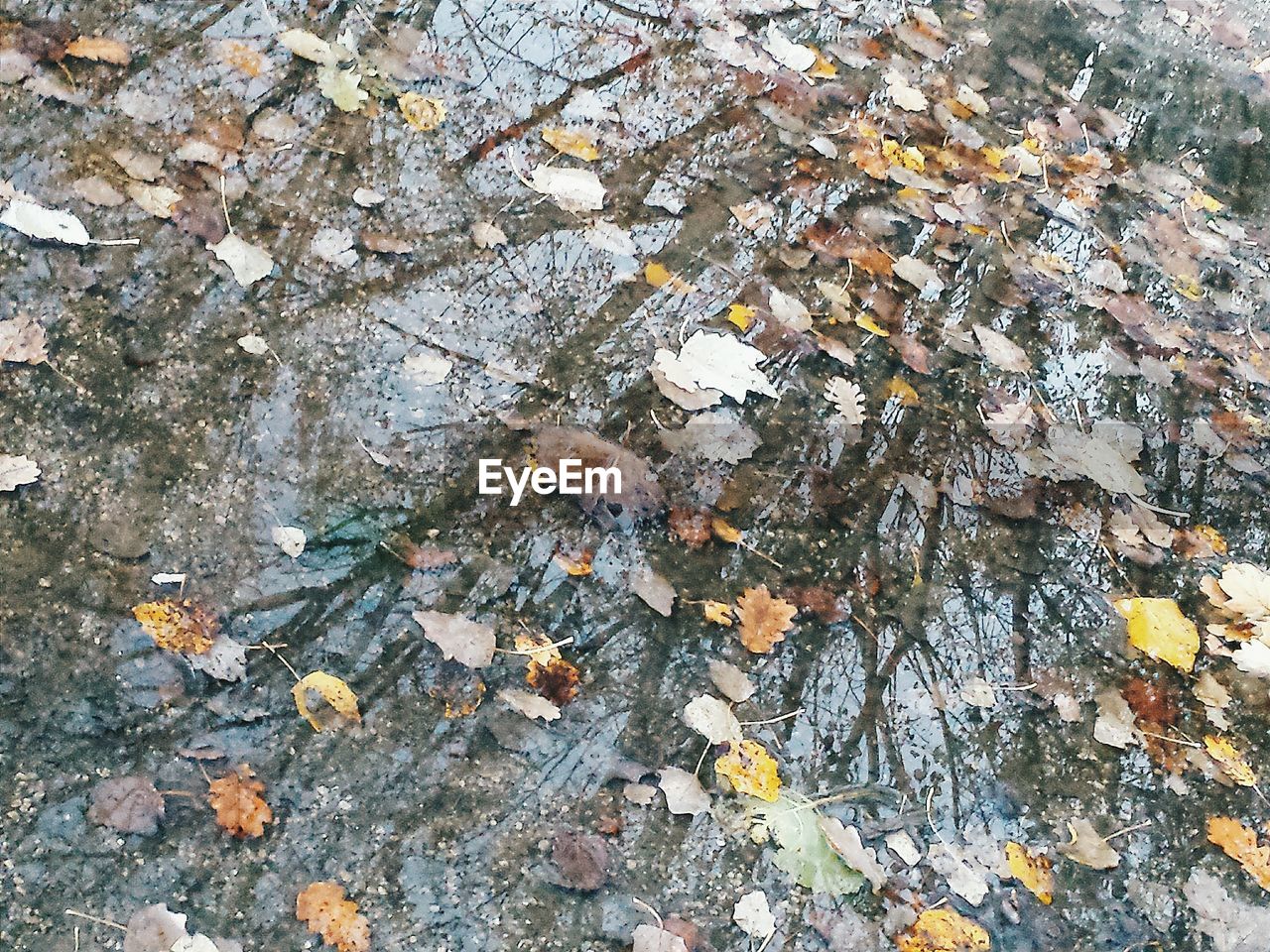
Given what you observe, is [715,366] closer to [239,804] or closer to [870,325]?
[870,325]

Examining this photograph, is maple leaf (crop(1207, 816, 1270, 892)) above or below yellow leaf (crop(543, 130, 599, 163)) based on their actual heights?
below

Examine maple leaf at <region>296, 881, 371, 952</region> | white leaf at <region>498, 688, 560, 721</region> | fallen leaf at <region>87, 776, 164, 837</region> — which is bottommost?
maple leaf at <region>296, 881, 371, 952</region>

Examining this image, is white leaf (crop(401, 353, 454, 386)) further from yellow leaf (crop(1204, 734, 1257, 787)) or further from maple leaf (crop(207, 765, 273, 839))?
yellow leaf (crop(1204, 734, 1257, 787))

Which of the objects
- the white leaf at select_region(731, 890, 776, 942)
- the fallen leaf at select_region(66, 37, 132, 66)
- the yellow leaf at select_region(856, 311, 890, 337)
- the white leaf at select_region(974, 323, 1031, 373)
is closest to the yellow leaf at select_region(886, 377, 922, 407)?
the yellow leaf at select_region(856, 311, 890, 337)

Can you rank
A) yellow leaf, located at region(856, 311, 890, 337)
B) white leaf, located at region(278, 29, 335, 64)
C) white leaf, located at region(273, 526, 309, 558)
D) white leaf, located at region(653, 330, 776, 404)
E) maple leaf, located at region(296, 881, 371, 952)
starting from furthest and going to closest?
white leaf, located at region(278, 29, 335, 64)
yellow leaf, located at region(856, 311, 890, 337)
white leaf, located at region(653, 330, 776, 404)
white leaf, located at region(273, 526, 309, 558)
maple leaf, located at region(296, 881, 371, 952)

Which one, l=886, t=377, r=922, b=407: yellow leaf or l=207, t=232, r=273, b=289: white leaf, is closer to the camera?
l=207, t=232, r=273, b=289: white leaf

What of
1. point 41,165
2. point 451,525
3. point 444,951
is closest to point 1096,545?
point 451,525

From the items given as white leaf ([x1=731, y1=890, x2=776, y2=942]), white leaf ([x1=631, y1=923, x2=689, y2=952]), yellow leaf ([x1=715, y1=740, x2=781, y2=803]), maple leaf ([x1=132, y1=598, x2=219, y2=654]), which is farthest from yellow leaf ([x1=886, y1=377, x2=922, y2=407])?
maple leaf ([x1=132, y1=598, x2=219, y2=654])

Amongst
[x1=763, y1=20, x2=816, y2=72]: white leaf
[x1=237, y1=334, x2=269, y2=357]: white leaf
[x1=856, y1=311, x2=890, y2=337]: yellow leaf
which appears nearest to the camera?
[x1=237, y1=334, x2=269, y2=357]: white leaf
